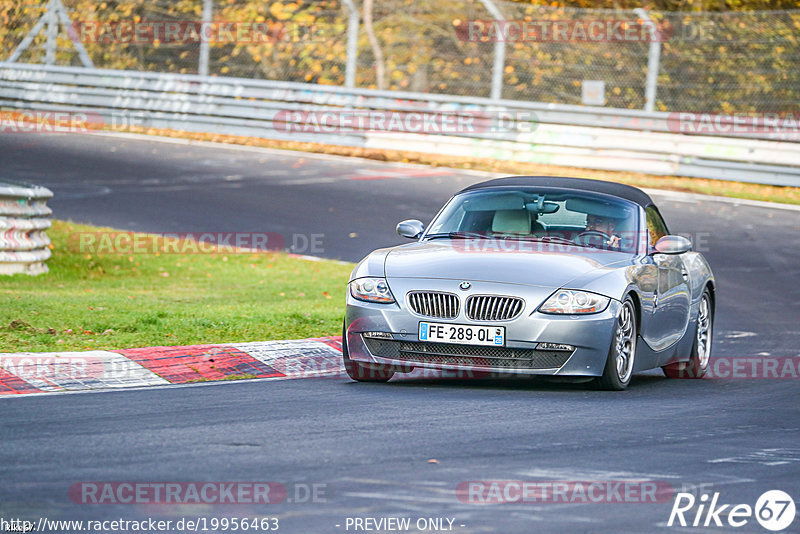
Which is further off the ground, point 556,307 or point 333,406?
point 556,307

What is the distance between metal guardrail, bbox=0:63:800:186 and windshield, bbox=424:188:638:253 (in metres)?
14.0

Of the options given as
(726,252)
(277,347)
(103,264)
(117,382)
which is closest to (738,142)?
(726,252)

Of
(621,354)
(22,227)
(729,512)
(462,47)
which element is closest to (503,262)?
(621,354)

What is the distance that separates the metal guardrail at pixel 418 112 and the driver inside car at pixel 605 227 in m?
14.1

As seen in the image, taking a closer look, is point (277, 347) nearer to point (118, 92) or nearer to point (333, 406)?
point (333, 406)

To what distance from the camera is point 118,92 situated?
29.2 metres

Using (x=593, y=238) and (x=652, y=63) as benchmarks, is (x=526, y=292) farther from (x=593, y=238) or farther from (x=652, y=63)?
(x=652, y=63)

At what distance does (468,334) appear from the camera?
28.5ft

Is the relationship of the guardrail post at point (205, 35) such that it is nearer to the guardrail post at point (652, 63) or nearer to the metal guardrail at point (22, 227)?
the guardrail post at point (652, 63)

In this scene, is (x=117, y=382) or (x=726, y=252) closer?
(x=117, y=382)

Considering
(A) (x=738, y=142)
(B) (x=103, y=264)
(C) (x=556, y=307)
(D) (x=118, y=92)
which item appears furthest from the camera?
(D) (x=118, y=92)

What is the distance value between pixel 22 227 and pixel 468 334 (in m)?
7.33

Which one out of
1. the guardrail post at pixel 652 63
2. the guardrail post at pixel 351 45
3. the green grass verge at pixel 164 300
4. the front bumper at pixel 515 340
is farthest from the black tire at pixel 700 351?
the guardrail post at pixel 351 45

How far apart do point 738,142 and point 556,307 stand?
16098mm
